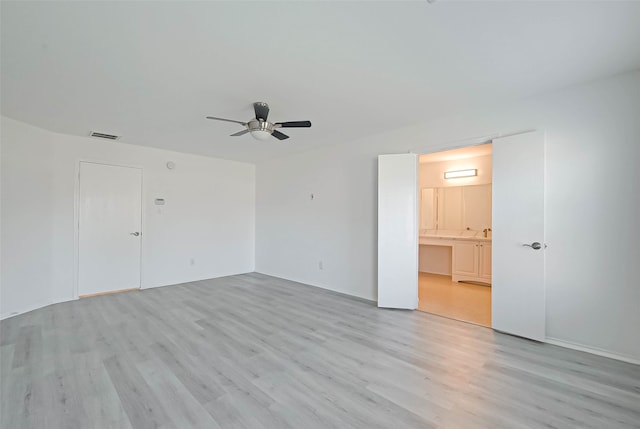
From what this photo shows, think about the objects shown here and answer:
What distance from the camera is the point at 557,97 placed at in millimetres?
2736

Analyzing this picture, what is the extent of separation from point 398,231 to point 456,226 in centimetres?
285

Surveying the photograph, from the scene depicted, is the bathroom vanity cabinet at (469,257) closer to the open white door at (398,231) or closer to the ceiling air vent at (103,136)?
the open white door at (398,231)

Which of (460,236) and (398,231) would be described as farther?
(460,236)

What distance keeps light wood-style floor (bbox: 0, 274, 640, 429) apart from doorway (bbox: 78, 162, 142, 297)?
0.95 metres

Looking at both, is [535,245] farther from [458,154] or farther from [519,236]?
[458,154]

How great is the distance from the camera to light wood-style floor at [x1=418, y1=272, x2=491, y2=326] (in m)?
3.48

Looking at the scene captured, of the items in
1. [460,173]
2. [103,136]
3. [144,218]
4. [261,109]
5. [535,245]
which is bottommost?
[535,245]

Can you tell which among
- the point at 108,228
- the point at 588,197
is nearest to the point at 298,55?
the point at 588,197

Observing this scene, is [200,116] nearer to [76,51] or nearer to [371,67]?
[76,51]

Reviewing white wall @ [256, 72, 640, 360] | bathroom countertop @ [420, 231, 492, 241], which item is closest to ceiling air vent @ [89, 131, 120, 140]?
white wall @ [256, 72, 640, 360]

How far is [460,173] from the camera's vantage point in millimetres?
5742

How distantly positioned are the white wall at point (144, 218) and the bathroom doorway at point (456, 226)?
3.96 m

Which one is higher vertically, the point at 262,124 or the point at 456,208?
the point at 262,124

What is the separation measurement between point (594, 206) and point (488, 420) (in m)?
2.19
